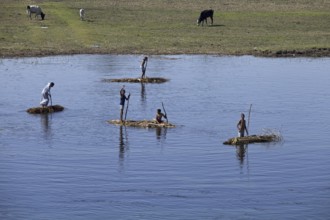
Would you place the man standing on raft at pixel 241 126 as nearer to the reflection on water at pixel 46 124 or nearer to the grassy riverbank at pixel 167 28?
the reflection on water at pixel 46 124

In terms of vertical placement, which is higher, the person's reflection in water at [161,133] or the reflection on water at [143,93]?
the reflection on water at [143,93]

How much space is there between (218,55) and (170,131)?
29.2 metres

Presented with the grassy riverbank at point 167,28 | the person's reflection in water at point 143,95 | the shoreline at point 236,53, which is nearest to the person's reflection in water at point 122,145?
the person's reflection in water at point 143,95

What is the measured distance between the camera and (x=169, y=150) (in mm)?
39344

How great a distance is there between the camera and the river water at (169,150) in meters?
31.9

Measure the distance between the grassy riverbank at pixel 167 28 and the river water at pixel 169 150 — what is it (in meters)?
10.3

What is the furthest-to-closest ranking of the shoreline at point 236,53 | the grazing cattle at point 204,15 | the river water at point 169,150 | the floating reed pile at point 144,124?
the grazing cattle at point 204,15 → the shoreline at point 236,53 → the floating reed pile at point 144,124 → the river water at point 169,150

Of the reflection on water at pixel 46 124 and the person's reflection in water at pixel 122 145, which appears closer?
the person's reflection in water at pixel 122 145

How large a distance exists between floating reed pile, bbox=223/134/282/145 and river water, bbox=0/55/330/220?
20.4 inches

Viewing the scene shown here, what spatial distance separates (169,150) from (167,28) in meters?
44.3

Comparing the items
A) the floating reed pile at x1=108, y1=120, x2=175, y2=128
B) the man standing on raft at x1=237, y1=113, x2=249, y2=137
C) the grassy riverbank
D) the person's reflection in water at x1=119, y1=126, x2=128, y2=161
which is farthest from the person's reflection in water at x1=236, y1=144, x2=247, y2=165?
the grassy riverbank

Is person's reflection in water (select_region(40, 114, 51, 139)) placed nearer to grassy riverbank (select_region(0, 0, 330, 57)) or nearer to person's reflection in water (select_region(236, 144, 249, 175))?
person's reflection in water (select_region(236, 144, 249, 175))

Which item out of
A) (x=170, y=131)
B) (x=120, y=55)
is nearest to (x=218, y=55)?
(x=120, y=55)

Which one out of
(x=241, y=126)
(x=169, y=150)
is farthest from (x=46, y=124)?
(x=241, y=126)
